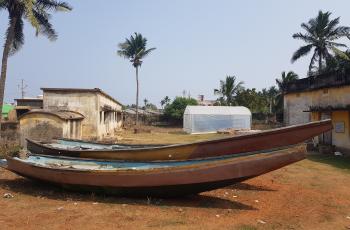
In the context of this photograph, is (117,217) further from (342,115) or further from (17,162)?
(342,115)

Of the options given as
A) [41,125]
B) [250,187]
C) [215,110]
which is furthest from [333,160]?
[215,110]

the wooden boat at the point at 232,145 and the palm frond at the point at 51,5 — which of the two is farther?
the palm frond at the point at 51,5

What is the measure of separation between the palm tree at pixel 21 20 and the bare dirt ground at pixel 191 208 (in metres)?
8.99

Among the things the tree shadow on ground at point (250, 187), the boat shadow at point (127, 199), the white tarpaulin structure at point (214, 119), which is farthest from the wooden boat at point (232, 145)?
the white tarpaulin structure at point (214, 119)

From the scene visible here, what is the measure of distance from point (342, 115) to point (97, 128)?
1500 centimetres

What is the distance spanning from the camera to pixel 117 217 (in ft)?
24.0

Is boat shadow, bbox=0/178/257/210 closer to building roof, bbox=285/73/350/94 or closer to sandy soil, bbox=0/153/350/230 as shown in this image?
sandy soil, bbox=0/153/350/230

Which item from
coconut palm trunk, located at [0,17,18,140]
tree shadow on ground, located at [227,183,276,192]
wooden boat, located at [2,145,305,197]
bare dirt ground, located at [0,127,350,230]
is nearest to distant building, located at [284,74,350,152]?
bare dirt ground, located at [0,127,350,230]

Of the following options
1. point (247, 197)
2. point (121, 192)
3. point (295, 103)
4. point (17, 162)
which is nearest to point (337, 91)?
point (295, 103)

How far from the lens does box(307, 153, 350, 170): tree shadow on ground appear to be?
14845mm

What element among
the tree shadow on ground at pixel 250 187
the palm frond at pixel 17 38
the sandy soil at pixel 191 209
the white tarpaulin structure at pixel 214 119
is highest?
the palm frond at pixel 17 38

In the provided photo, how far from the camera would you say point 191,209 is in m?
7.99

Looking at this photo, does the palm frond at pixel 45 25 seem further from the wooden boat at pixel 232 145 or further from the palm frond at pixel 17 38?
the wooden boat at pixel 232 145

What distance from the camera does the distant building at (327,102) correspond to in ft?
58.7
